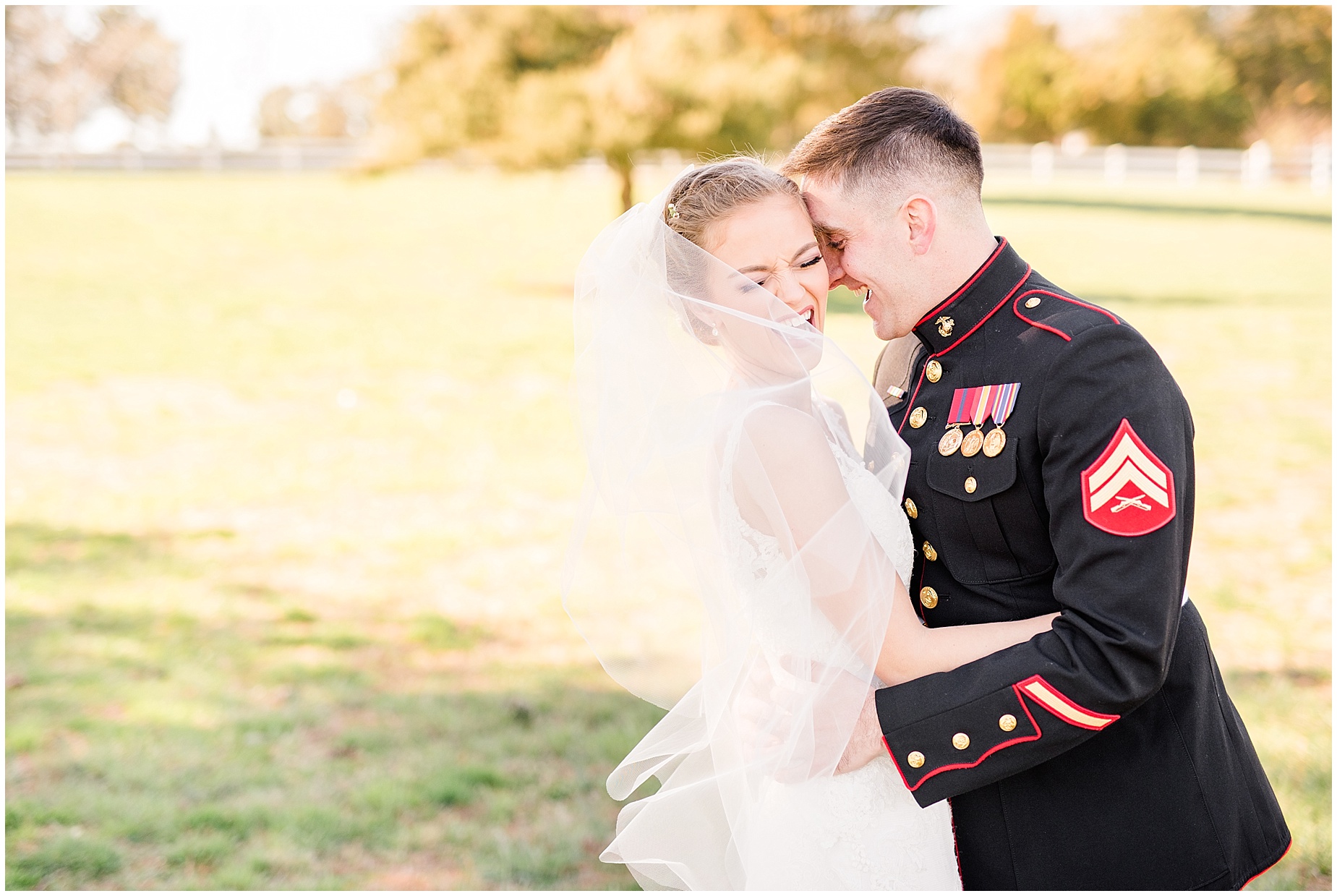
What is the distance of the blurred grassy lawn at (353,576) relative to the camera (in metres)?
3.94

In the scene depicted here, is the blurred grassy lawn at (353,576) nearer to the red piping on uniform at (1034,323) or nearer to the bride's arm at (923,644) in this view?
the red piping on uniform at (1034,323)

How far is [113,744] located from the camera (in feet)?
14.9

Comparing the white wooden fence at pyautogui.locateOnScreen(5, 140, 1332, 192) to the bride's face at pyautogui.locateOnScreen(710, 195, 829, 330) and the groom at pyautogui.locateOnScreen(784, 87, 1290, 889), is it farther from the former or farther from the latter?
the groom at pyautogui.locateOnScreen(784, 87, 1290, 889)

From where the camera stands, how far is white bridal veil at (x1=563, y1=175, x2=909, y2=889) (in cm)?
192

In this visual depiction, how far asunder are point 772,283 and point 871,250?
0.71 feet

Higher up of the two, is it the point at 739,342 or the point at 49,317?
the point at 739,342

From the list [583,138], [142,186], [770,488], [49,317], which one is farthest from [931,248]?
[142,186]

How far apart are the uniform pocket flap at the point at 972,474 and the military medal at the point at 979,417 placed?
0.04ft

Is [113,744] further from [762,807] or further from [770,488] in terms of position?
[770,488]

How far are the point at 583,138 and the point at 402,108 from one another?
3230 mm

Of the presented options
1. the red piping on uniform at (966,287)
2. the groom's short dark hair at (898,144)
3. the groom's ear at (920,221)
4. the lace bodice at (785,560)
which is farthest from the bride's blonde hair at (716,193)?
the lace bodice at (785,560)

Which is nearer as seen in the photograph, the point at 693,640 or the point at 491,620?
the point at 693,640

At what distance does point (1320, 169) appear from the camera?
38.4m

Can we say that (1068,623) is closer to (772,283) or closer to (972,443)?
(972,443)
